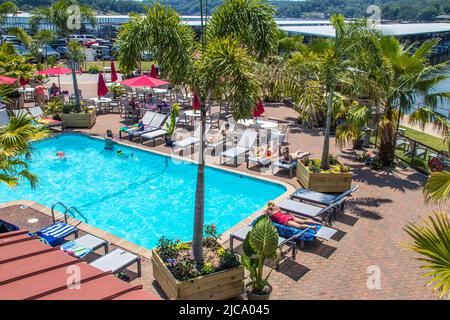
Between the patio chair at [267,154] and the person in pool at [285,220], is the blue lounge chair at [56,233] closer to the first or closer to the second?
the person in pool at [285,220]

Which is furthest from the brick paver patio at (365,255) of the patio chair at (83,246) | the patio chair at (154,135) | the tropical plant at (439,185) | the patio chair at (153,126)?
the patio chair at (153,126)

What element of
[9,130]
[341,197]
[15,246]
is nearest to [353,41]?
[341,197]

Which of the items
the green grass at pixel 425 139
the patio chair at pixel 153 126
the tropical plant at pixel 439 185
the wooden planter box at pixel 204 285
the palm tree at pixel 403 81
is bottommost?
the wooden planter box at pixel 204 285

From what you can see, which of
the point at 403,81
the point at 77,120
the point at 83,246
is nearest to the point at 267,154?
the point at 403,81

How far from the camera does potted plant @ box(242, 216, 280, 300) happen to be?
23.0 ft

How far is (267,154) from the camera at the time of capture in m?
15.3

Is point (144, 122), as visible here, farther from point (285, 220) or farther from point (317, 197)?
point (285, 220)

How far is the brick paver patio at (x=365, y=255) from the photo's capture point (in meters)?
8.04

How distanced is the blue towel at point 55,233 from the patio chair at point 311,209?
17.7 ft

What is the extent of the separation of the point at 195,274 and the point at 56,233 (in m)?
3.89

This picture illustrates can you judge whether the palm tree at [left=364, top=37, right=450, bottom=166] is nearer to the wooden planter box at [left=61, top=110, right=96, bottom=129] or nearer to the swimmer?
the swimmer

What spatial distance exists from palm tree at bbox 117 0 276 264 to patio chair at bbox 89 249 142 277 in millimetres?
1372

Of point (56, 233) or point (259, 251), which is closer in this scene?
point (259, 251)

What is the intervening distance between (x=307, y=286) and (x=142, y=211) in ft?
19.5
